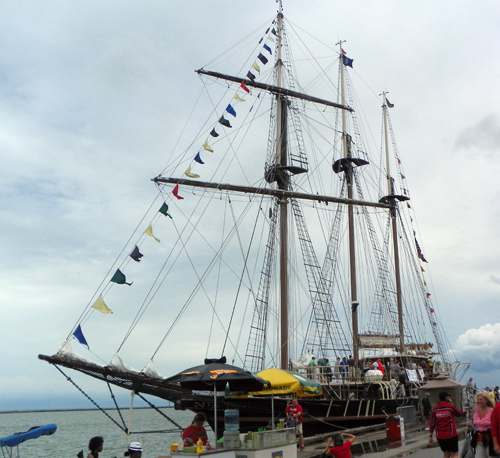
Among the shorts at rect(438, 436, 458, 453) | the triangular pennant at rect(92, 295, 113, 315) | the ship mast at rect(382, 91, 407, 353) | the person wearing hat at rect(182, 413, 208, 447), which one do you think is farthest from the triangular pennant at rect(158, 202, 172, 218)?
the ship mast at rect(382, 91, 407, 353)

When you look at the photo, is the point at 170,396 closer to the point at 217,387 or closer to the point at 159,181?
the point at 217,387

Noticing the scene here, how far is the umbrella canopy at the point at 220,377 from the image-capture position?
41.3ft

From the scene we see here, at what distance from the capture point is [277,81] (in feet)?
112

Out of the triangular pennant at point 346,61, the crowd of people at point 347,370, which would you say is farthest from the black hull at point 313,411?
the triangular pennant at point 346,61

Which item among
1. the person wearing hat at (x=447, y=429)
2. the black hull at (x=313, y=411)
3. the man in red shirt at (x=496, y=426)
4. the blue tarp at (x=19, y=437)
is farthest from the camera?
the black hull at (x=313, y=411)

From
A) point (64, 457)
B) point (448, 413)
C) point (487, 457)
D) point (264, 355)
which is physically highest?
point (264, 355)

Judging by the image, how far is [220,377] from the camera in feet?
41.2

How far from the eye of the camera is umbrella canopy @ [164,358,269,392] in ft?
41.3

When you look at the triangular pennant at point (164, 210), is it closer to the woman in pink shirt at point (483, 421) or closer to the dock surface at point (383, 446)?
the dock surface at point (383, 446)

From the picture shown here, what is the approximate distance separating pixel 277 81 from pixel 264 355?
17.7 m

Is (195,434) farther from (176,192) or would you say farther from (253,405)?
(176,192)

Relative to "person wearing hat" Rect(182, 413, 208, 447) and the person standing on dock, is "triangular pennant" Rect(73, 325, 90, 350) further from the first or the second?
the person standing on dock

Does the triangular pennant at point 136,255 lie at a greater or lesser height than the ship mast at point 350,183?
lesser

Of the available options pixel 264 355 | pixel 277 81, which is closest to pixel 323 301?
pixel 264 355
